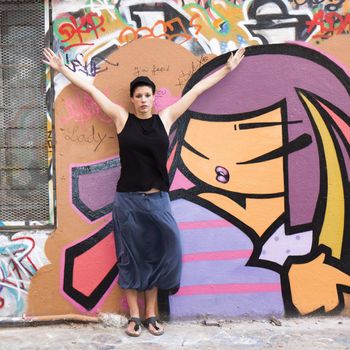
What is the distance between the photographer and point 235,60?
349 centimetres

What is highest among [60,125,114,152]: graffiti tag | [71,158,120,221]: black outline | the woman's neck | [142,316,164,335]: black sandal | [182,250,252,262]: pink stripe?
the woman's neck

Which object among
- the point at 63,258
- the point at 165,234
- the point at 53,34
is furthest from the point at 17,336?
the point at 53,34

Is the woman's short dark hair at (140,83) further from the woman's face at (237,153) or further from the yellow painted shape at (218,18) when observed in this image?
the yellow painted shape at (218,18)

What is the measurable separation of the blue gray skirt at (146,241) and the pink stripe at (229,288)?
0.16 metres

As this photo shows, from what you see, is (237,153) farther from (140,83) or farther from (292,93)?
(140,83)

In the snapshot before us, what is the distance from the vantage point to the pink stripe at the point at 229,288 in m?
3.65

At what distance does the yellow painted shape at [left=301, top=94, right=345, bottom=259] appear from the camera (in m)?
3.61

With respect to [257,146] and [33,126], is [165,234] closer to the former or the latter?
[257,146]

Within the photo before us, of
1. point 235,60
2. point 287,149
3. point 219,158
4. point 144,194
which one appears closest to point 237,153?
point 219,158

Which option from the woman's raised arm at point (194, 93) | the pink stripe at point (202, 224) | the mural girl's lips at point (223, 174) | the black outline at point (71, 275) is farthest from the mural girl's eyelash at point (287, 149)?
the black outline at point (71, 275)

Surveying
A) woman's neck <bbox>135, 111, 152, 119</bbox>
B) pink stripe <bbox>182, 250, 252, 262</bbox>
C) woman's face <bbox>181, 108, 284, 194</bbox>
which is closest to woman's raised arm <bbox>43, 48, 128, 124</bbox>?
woman's neck <bbox>135, 111, 152, 119</bbox>

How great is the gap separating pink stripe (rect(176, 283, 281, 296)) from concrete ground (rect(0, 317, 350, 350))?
0.26 meters

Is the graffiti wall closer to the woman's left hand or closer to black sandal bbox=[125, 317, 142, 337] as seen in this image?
the woman's left hand

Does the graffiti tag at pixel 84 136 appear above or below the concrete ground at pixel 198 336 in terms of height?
above
